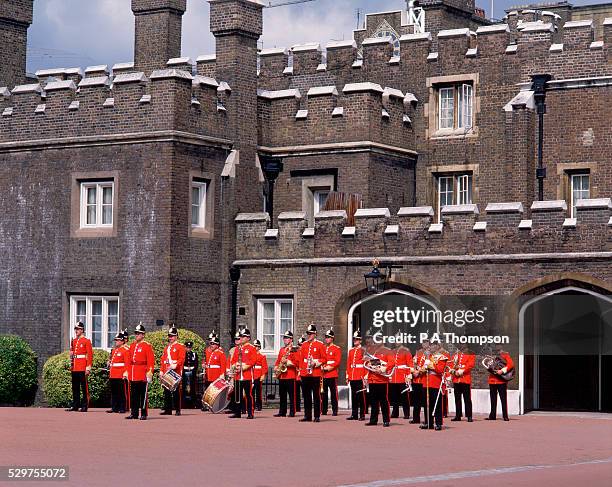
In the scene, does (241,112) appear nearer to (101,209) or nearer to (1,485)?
(101,209)

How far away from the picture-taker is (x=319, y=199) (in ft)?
119

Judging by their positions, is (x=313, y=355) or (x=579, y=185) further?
(x=579, y=185)

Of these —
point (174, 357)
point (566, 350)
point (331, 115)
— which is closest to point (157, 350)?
point (174, 357)

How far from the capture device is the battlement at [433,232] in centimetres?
3012

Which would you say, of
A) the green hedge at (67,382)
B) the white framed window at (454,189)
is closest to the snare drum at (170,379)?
the green hedge at (67,382)

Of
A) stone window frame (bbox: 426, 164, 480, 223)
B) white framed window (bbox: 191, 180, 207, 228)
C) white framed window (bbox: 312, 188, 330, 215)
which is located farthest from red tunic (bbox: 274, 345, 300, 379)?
stone window frame (bbox: 426, 164, 480, 223)

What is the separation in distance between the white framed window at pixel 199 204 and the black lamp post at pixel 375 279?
159 inches

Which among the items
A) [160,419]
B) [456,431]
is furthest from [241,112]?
[456,431]

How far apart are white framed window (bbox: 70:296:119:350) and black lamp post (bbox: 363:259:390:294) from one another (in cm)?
564

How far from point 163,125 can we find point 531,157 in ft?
29.2

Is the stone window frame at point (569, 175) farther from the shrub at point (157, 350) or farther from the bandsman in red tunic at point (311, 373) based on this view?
the shrub at point (157, 350)

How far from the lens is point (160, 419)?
2786 cm

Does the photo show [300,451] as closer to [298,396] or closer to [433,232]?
[298,396]

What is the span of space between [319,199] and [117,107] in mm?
5751
